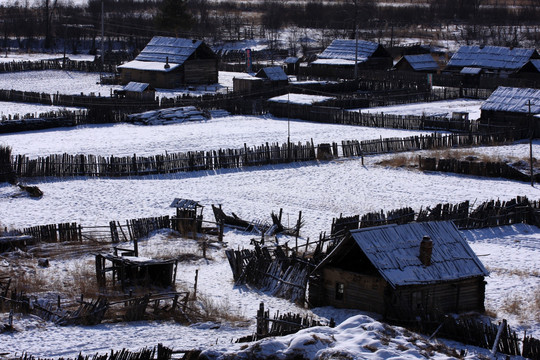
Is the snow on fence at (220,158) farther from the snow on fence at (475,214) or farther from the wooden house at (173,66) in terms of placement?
the wooden house at (173,66)

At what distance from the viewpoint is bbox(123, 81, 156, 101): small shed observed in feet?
150

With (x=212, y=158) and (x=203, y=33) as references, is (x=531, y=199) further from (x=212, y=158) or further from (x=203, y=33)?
(x=203, y=33)

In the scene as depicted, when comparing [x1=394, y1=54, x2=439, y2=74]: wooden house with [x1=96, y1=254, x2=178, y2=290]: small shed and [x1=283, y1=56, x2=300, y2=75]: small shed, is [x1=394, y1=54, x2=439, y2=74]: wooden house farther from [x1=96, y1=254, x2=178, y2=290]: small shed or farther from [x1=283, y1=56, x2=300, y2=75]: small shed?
[x1=96, y1=254, x2=178, y2=290]: small shed

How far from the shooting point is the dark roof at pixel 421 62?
57719 millimetres

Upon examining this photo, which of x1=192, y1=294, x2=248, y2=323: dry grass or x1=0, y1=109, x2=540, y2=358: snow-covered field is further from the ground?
x1=0, y1=109, x2=540, y2=358: snow-covered field

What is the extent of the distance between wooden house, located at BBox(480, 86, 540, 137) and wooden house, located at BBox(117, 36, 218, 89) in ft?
68.6

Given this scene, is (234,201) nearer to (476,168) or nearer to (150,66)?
(476,168)

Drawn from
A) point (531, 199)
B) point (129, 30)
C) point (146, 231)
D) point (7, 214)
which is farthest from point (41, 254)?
point (129, 30)

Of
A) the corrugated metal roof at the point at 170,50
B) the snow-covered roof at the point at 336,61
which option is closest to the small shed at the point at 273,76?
the corrugated metal roof at the point at 170,50

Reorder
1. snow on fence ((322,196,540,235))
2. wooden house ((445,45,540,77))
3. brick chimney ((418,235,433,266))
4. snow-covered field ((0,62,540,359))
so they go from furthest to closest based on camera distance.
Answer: wooden house ((445,45,540,77))
snow on fence ((322,196,540,235))
brick chimney ((418,235,433,266))
snow-covered field ((0,62,540,359))

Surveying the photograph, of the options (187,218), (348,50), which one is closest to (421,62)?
(348,50)

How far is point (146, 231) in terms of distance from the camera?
23.1 m

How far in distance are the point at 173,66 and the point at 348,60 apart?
44.8 ft

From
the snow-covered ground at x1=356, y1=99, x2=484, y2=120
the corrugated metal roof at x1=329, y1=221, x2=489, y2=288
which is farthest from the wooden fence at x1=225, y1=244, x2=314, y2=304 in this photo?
the snow-covered ground at x1=356, y1=99, x2=484, y2=120
